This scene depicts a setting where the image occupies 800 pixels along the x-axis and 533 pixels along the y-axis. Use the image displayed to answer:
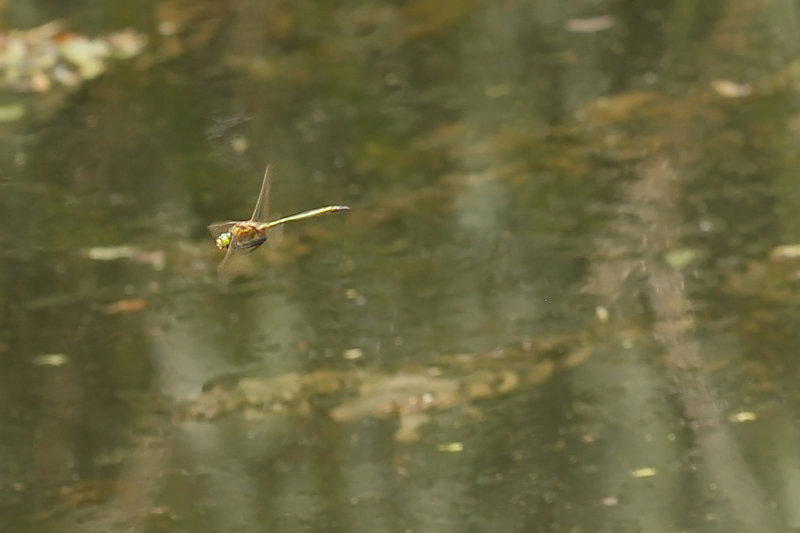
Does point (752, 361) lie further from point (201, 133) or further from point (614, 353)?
point (201, 133)

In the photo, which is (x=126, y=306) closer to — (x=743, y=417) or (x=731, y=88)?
(x=743, y=417)

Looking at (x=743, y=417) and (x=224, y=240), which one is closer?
(x=224, y=240)

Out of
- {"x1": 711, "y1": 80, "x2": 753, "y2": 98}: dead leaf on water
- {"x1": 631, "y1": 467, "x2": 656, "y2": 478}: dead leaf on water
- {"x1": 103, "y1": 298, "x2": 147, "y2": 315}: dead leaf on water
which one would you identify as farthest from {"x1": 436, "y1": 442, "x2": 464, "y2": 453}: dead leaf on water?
{"x1": 711, "y1": 80, "x2": 753, "y2": 98}: dead leaf on water

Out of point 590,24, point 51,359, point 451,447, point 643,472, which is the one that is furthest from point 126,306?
point 590,24

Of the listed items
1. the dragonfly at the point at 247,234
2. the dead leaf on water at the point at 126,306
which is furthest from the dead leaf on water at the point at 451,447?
the dragonfly at the point at 247,234

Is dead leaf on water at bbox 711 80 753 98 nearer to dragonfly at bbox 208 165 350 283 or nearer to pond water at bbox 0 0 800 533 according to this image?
pond water at bbox 0 0 800 533

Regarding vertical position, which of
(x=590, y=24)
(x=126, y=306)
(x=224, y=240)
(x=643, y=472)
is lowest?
(x=643, y=472)

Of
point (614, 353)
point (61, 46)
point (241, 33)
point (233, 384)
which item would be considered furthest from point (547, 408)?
point (61, 46)

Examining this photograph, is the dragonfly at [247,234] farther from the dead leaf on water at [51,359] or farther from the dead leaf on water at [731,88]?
the dead leaf on water at [731,88]

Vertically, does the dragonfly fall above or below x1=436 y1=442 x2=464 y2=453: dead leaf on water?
above
